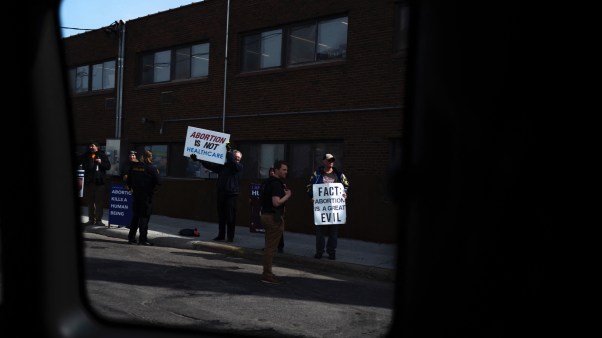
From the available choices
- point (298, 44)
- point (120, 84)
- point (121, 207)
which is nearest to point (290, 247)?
point (121, 207)

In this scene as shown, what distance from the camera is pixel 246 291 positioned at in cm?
680

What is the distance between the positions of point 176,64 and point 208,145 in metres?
5.54

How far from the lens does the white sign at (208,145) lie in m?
12.6

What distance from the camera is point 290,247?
11.0 m

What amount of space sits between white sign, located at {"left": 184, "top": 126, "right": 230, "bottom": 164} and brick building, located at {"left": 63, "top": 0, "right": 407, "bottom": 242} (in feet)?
6.85

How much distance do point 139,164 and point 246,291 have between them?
536 centimetres

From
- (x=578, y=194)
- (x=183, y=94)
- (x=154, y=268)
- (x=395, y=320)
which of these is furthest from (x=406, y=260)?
(x=183, y=94)

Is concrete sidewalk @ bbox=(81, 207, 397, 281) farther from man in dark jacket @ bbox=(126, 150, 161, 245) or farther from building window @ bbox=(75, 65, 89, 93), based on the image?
building window @ bbox=(75, 65, 89, 93)

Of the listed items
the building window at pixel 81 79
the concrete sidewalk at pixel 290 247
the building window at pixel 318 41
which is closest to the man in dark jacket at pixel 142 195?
the concrete sidewalk at pixel 290 247

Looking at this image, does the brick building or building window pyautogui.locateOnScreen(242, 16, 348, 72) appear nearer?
the brick building

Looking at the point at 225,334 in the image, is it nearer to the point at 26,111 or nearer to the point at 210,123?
the point at 26,111

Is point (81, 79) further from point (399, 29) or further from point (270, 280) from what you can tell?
point (270, 280)

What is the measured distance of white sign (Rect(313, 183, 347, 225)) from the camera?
993cm

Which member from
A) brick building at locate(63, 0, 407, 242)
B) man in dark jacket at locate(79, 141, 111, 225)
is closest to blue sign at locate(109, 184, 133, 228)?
man in dark jacket at locate(79, 141, 111, 225)
